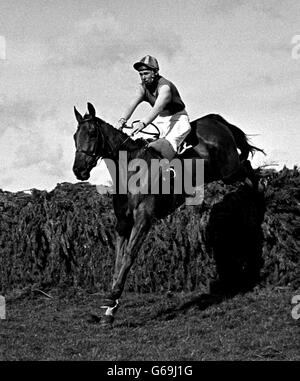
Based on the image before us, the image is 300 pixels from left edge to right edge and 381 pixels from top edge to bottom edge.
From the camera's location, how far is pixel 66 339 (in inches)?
339

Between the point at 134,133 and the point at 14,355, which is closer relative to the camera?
the point at 14,355


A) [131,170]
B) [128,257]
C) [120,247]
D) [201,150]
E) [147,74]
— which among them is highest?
[147,74]

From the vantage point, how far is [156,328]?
30.0 ft

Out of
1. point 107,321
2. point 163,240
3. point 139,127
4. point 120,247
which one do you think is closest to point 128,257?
point 120,247

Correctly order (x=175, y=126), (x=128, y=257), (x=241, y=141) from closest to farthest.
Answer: (x=128, y=257) → (x=175, y=126) → (x=241, y=141)

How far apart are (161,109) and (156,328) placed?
3120 millimetres

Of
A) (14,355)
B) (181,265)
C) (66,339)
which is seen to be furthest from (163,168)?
(14,355)

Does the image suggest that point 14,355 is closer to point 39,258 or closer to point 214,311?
point 214,311

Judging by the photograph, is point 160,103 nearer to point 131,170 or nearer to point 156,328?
point 131,170

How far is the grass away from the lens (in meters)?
7.74

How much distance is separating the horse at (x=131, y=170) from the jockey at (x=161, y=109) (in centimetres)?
23

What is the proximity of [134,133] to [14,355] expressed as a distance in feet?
12.2

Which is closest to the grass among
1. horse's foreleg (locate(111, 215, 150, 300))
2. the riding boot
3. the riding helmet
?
horse's foreleg (locate(111, 215, 150, 300))

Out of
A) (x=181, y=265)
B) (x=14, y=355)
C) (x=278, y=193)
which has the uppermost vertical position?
(x=278, y=193)
